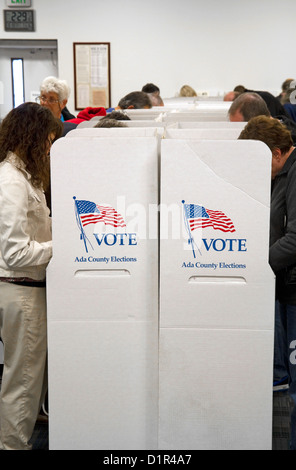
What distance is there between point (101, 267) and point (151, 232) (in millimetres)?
181

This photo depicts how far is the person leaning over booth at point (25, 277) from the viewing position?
77.3 inches

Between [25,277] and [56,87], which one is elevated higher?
[56,87]

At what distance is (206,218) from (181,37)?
23.9 feet

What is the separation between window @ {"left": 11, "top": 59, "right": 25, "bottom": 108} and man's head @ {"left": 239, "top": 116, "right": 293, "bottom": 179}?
717 centimetres

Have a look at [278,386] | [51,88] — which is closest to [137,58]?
[51,88]

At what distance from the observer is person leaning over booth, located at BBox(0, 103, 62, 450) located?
1.96 meters

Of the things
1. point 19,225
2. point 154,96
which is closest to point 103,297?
point 19,225

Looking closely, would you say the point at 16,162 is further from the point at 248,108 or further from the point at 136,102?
the point at 136,102

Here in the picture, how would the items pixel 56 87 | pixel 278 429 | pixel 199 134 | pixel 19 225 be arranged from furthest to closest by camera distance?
pixel 56 87
pixel 278 429
pixel 199 134
pixel 19 225

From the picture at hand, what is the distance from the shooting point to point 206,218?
1.72 meters

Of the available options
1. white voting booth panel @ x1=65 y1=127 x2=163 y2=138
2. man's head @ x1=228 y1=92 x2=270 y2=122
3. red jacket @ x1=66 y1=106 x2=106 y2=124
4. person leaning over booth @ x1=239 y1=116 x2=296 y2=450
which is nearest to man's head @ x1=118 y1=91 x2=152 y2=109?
red jacket @ x1=66 y1=106 x2=106 y2=124

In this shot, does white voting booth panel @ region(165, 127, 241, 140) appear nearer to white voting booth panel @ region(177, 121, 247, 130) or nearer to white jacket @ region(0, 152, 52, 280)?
white voting booth panel @ region(177, 121, 247, 130)

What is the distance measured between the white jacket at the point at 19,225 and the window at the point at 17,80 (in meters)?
7.04
